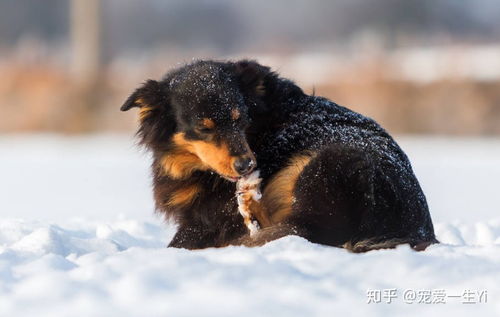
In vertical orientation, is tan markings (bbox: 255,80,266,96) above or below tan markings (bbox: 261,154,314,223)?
above

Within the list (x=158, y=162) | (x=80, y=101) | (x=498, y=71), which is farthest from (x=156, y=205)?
(x=498, y=71)

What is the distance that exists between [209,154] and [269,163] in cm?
48

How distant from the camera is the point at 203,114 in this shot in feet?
16.5

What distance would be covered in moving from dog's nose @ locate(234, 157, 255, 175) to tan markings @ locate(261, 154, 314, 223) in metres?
0.33

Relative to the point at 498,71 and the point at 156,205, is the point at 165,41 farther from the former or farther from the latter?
the point at 156,205

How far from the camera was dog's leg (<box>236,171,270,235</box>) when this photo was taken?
5.15 m

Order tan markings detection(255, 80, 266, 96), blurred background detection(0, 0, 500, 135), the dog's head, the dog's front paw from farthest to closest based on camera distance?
blurred background detection(0, 0, 500, 135)
tan markings detection(255, 80, 266, 96)
the dog's front paw
the dog's head

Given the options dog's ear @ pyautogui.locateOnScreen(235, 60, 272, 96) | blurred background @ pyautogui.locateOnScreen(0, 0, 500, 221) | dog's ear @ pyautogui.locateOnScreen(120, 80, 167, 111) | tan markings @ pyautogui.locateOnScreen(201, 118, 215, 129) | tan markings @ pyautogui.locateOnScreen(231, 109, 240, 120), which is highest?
dog's ear @ pyautogui.locateOnScreen(235, 60, 272, 96)

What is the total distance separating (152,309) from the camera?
10.8 feet

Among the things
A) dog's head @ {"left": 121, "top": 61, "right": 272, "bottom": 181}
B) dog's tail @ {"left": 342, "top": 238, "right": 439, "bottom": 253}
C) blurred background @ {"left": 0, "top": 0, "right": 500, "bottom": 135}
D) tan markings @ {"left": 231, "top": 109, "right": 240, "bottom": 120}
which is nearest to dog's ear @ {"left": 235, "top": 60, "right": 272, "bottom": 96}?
dog's head @ {"left": 121, "top": 61, "right": 272, "bottom": 181}

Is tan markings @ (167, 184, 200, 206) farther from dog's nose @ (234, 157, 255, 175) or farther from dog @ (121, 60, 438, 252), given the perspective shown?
dog's nose @ (234, 157, 255, 175)

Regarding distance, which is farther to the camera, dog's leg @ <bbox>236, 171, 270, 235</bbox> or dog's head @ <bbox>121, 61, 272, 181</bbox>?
dog's leg @ <bbox>236, 171, 270, 235</bbox>

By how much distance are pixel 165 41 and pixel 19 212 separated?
43027 mm

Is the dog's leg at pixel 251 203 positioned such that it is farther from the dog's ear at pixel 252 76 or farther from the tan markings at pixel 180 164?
the dog's ear at pixel 252 76
